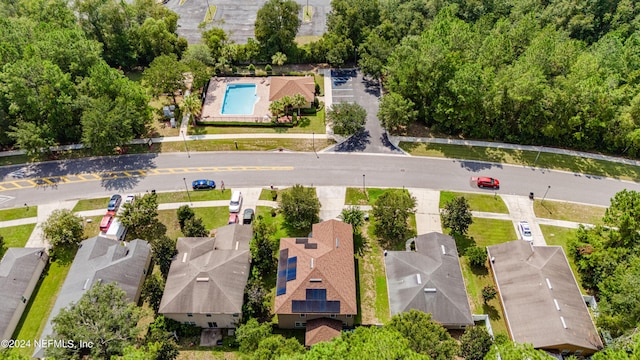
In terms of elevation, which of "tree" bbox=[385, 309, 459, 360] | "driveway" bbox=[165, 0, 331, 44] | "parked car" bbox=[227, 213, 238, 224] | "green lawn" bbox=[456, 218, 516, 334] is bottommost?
"green lawn" bbox=[456, 218, 516, 334]

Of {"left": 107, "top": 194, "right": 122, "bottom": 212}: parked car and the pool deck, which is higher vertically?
the pool deck

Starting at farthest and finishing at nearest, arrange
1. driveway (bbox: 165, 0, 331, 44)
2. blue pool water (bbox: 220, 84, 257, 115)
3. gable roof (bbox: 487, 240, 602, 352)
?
driveway (bbox: 165, 0, 331, 44), blue pool water (bbox: 220, 84, 257, 115), gable roof (bbox: 487, 240, 602, 352)

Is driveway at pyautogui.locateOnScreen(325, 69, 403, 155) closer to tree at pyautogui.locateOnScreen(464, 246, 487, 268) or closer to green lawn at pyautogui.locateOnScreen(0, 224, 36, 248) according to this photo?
tree at pyautogui.locateOnScreen(464, 246, 487, 268)

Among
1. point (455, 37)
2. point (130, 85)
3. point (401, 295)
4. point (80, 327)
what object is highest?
point (455, 37)

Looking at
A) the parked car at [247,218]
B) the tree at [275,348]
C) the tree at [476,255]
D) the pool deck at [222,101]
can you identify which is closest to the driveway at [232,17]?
the pool deck at [222,101]

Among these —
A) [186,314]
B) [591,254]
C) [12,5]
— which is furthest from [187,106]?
[591,254]

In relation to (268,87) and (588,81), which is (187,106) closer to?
(268,87)

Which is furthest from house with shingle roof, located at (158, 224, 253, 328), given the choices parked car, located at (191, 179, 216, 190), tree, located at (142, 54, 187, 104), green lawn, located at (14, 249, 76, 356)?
tree, located at (142, 54, 187, 104)
